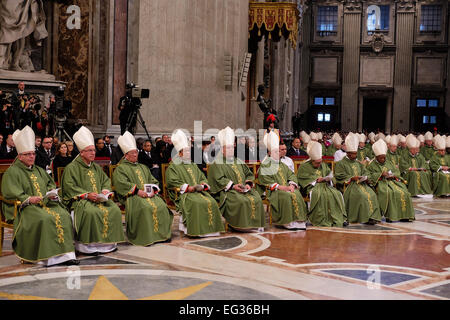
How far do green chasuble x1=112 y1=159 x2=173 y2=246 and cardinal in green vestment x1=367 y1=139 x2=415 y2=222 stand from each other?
4.09 meters

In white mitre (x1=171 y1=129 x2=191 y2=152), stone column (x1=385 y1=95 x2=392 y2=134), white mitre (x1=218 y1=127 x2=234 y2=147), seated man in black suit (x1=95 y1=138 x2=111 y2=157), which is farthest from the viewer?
stone column (x1=385 y1=95 x2=392 y2=134)

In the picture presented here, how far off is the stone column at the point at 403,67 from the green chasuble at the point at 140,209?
29.8 m

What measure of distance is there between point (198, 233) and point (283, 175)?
208 cm

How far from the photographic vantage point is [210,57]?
625 inches

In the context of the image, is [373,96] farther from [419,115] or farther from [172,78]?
[172,78]

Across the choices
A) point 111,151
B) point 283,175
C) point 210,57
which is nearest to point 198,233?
point 283,175

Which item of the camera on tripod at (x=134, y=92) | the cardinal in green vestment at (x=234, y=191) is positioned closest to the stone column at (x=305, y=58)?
the camera on tripod at (x=134, y=92)

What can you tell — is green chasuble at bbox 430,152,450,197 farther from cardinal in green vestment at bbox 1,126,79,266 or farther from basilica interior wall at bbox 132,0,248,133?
cardinal in green vestment at bbox 1,126,79,266

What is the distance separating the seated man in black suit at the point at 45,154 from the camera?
9.46 m

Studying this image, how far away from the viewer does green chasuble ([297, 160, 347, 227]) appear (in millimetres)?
10008

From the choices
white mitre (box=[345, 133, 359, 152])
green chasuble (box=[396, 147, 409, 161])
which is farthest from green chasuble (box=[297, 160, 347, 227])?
green chasuble (box=[396, 147, 409, 161])

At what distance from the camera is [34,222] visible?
6.85 m

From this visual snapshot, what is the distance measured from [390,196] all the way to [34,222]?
6209 millimetres

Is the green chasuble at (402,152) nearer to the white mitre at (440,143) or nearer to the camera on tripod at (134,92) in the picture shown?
the white mitre at (440,143)
